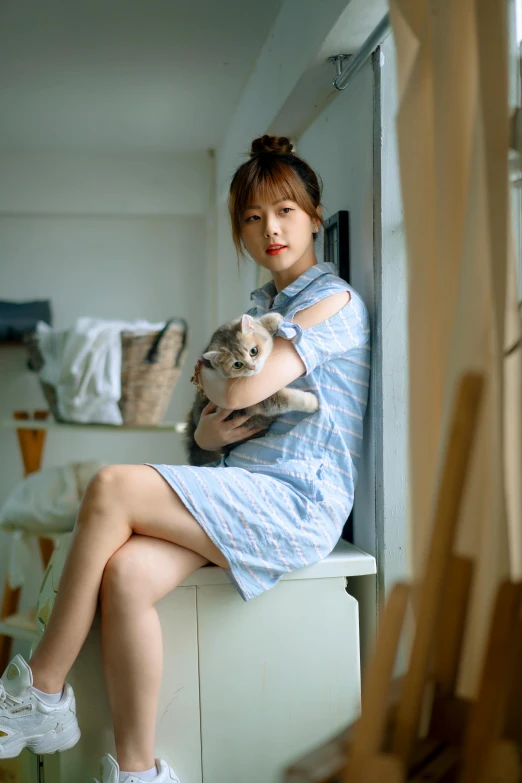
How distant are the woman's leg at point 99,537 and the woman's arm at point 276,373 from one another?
198mm

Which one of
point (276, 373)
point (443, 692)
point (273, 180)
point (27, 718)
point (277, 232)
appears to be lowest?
point (27, 718)

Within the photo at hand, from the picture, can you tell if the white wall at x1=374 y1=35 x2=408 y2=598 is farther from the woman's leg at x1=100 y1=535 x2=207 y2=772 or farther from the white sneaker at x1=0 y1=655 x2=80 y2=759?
the white sneaker at x1=0 y1=655 x2=80 y2=759

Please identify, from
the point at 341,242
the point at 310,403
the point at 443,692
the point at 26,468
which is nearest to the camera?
the point at 443,692

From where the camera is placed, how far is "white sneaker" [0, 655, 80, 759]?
1.11 meters

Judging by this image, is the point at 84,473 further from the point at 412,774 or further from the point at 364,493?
the point at 412,774

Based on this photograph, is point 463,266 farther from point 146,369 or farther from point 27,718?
point 146,369

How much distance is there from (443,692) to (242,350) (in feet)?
2.19

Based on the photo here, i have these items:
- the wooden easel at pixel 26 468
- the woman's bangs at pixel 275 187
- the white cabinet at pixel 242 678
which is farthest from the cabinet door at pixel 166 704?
the wooden easel at pixel 26 468

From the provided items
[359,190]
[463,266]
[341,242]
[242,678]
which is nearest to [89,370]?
[341,242]

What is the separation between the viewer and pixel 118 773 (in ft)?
3.72

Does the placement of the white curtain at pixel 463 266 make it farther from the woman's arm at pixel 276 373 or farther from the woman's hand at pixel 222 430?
the woman's hand at pixel 222 430

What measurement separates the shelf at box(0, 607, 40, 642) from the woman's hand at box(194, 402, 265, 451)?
3.51ft

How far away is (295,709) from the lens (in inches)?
52.1

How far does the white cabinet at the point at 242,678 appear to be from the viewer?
1271mm
